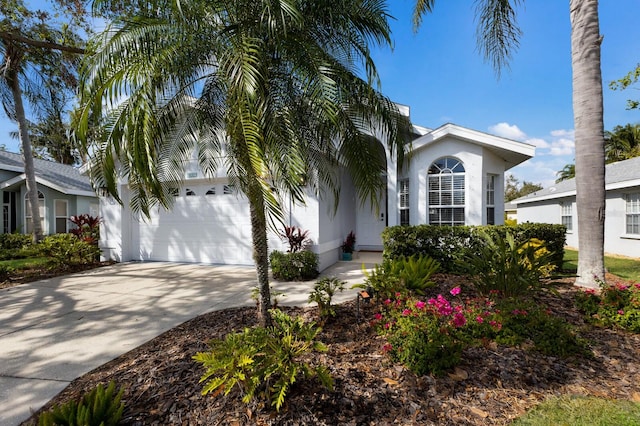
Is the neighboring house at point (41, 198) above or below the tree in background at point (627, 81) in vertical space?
below

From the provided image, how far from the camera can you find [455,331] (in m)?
3.43

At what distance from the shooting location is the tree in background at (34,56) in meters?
9.02

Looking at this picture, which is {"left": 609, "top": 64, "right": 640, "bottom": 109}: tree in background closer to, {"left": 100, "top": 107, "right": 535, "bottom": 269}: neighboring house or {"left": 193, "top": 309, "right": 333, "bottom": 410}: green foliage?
{"left": 100, "top": 107, "right": 535, "bottom": 269}: neighboring house

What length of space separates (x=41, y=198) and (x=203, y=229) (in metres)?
12.4

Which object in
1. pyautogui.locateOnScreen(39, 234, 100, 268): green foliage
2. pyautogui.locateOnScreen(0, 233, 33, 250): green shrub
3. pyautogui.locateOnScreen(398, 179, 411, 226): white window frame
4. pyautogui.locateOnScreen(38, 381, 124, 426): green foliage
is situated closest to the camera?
pyautogui.locateOnScreen(38, 381, 124, 426): green foliage

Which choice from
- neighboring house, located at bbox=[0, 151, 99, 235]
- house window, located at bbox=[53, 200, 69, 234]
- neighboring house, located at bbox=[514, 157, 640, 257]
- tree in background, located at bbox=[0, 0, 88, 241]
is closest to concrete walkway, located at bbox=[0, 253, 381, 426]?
tree in background, located at bbox=[0, 0, 88, 241]

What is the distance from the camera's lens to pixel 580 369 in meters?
3.10

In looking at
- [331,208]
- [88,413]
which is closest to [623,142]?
[331,208]

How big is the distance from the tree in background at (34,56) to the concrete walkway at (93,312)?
5894mm

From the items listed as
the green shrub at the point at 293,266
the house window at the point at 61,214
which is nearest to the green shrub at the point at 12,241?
the house window at the point at 61,214

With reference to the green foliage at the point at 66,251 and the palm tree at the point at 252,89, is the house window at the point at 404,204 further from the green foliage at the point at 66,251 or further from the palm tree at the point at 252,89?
the green foliage at the point at 66,251

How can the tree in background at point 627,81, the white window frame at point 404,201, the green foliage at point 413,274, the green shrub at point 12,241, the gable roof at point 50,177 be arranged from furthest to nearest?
the gable roof at point 50,177 < the green shrub at point 12,241 < the tree in background at point 627,81 < the white window frame at point 404,201 < the green foliage at point 413,274

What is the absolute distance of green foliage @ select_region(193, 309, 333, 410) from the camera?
2.21 metres

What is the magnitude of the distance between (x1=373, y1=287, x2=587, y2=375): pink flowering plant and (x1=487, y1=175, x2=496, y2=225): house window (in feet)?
21.1
